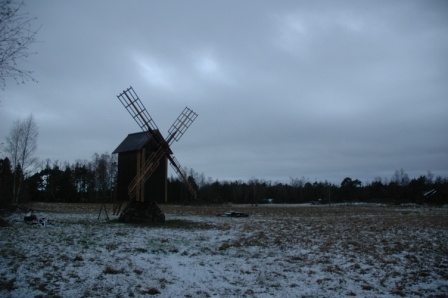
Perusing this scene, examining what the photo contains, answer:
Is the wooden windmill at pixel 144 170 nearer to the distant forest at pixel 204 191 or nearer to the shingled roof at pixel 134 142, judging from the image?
the shingled roof at pixel 134 142

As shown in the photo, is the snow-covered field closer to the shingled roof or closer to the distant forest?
the shingled roof

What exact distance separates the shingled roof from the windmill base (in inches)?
171

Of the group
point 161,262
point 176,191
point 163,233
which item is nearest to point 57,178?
point 176,191

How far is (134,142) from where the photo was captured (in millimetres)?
27344

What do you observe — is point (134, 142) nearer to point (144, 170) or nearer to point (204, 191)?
point (144, 170)

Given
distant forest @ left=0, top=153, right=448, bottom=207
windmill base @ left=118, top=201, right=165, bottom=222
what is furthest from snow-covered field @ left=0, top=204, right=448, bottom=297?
distant forest @ left=0, top=153, right=448, bottom=207

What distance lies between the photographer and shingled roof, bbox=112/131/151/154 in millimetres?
26375

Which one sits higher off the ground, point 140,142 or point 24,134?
point 24,134

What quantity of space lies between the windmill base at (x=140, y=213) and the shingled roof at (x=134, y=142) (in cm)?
434

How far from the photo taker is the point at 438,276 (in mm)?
10742

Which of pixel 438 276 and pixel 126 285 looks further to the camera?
pixel 438 276

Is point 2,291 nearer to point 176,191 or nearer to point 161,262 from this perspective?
point 161,262

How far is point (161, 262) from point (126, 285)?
2857 mm

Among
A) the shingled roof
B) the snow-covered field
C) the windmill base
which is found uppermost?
the shingled roof
